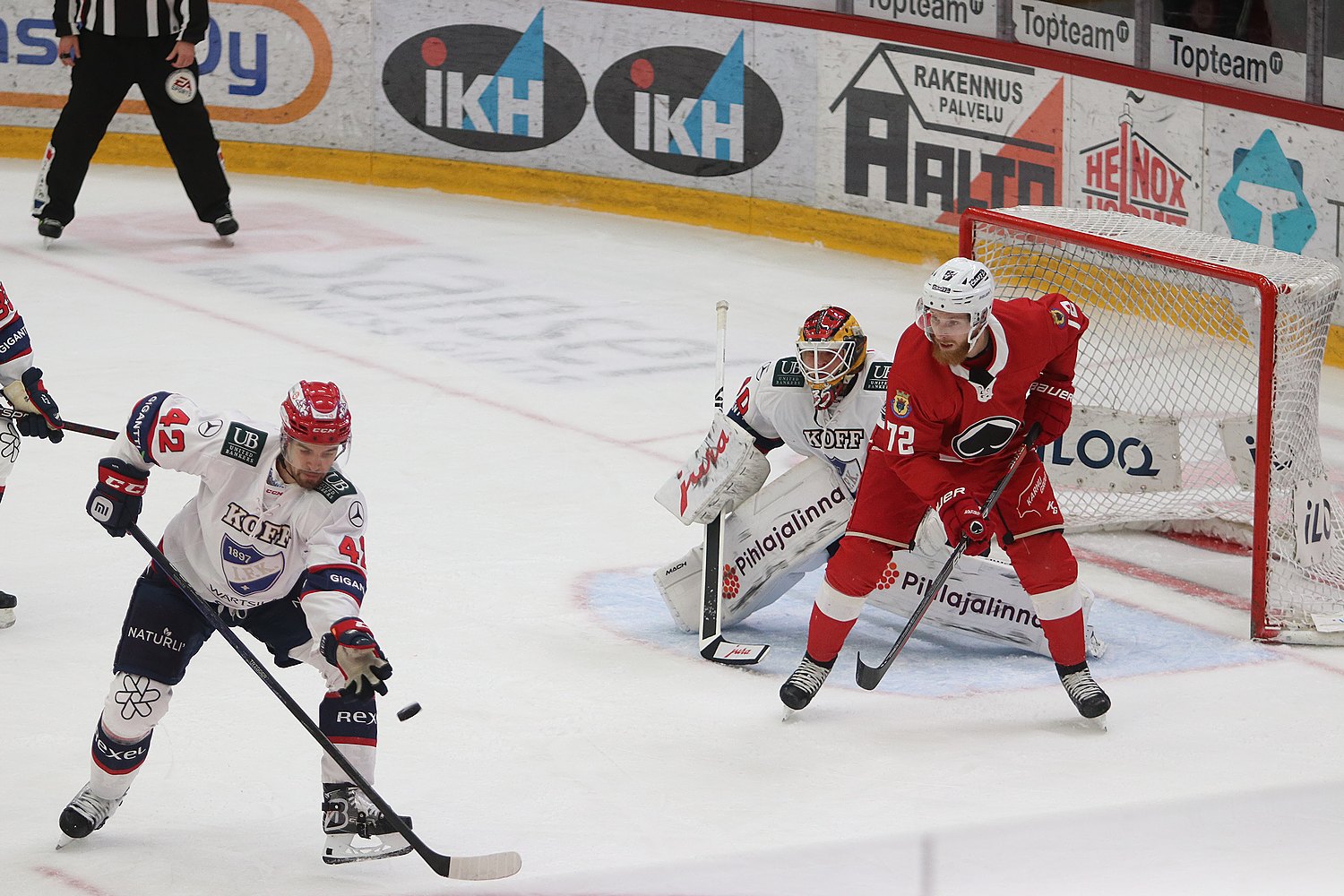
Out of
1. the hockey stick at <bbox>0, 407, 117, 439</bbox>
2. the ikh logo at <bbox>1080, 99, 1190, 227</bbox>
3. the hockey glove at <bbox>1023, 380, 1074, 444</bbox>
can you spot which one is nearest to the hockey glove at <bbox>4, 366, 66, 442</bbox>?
the hockey stick at <bbox>0, 407, 117, 439</bbox>

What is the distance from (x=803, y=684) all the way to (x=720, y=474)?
724mm

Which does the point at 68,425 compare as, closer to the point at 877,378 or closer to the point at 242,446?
the point at 242,446

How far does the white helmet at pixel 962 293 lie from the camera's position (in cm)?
480

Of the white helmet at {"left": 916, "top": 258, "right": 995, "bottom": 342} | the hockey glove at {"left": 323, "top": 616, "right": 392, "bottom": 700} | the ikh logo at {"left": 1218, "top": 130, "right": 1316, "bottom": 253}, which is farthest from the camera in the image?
the ikh logo at {"left": 1218, "top": 130, "right": 1316, "bottom": 253}

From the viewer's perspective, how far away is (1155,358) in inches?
271

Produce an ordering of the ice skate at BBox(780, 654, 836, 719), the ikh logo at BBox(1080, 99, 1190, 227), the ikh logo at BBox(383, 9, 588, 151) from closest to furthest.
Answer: the ice skate at BBox(780, 654, 836, 719)
the ikh logo at BBox(1080, 99, 1190, 227)
the ikh logo at BBox(383, 9, 588, 151)

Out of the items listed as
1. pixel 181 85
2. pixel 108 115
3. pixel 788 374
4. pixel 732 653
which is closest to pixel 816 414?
pixel 788 374

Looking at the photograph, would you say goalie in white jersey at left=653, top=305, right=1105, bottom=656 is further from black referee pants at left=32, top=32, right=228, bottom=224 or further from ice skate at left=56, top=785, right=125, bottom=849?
black referee pants at left=32, top=32, right=228, bottom=224

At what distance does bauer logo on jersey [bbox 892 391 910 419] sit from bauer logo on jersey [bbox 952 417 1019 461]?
6.6 inches

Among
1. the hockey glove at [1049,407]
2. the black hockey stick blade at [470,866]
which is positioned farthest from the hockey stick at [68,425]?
the hockey glove at [1049,407]

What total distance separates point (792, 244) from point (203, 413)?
22.7 feet

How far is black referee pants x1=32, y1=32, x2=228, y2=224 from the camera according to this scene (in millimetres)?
9961

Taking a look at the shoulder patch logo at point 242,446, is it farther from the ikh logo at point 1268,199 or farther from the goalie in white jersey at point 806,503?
the ikh logo at point 1268,199

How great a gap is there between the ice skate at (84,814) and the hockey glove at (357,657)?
73cm
